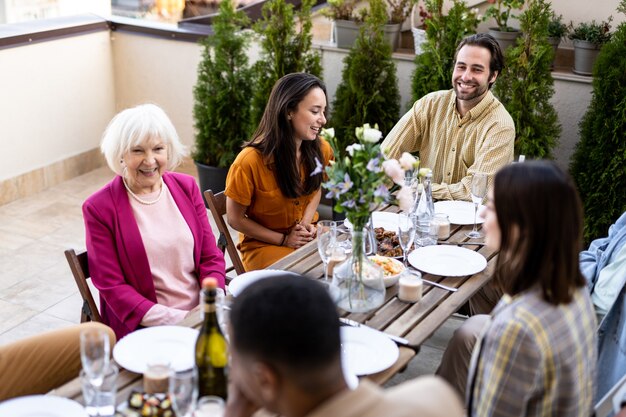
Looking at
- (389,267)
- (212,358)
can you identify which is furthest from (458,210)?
(212,358)

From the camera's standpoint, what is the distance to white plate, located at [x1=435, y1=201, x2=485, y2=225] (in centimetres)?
328

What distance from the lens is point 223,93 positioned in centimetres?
530

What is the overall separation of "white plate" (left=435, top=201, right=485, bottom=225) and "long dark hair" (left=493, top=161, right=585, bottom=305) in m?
1.32

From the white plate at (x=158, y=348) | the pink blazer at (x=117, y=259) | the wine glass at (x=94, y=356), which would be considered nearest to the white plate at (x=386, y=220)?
the pink blazer at (x=117, y=259)

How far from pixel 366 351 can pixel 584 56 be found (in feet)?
10.3

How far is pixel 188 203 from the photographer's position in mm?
2990

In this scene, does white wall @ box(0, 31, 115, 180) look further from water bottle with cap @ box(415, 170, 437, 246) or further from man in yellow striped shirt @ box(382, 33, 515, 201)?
water bottle with cap @ box(415, 170, 437, 246)

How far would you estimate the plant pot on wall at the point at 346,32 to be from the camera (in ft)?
17.0

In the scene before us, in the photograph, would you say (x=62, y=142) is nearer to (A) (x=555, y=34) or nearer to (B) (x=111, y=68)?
(B) (x=111, y=68)

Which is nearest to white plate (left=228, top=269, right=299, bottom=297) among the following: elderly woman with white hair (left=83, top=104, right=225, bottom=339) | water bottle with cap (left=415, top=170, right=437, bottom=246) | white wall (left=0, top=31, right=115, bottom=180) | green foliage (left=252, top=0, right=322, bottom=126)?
elderly woman with white hair (left=83, top=104, right=225, bottom=339)

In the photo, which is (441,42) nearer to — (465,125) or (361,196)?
(465,125)

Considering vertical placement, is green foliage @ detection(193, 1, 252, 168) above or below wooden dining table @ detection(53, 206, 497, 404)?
above

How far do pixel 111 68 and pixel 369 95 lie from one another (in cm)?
225

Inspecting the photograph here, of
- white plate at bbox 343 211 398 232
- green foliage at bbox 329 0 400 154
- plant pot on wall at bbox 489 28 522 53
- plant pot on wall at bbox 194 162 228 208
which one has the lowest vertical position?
plant pot on wall at bbox 194 162 228 208
